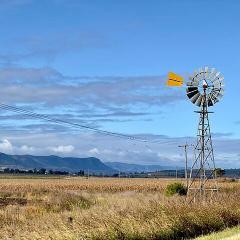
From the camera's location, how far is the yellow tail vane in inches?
1232

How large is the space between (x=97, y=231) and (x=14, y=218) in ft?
39.5

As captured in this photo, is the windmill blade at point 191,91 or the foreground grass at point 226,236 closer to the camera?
the foreground grass at point 226,236

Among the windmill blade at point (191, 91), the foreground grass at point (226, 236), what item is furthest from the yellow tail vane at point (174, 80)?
the foreground grass at point (226, 236)

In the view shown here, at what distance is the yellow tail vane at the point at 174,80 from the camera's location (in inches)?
1232

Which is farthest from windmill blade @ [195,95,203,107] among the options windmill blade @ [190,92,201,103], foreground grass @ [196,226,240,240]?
foreground grass @ [196,226,240,240]

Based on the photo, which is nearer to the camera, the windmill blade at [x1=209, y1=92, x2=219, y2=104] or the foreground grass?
the foreground grass

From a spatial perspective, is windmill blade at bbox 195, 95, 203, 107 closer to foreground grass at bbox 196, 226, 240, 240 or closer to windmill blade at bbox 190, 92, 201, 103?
windmill blade at bbox 190, 92, 201, 103

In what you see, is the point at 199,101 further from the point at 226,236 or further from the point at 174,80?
the point at 226,236

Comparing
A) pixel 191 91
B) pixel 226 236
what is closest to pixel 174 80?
pixel 191 91

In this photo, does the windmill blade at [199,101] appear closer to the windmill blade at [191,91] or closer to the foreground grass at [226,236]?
the windmill blade at [191,91]

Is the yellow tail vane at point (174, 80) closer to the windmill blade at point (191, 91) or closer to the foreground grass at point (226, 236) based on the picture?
the windmill blade at point (191, 91)

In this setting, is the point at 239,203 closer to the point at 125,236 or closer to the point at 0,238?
the point at 125,236

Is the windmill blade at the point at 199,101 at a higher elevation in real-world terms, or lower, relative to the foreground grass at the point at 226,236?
higher

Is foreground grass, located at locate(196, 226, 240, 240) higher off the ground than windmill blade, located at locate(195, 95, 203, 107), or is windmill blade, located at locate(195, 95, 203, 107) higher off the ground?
windmill blade, located at locate(195, 95, 203, 107)
